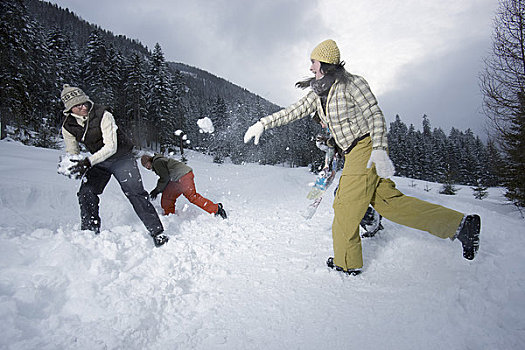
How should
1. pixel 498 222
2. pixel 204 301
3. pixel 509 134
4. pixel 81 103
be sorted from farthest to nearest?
pixel 509 134
pixel 498 222
pixel 81 103
pixel 204 301

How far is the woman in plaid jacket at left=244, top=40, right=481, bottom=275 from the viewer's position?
2277mm

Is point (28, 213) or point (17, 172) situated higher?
point (17, 172)

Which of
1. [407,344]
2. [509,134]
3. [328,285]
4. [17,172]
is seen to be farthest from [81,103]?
[509,134]

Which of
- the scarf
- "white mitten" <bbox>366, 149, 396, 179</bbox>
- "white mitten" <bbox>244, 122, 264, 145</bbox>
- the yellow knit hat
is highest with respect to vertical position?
the yellow knit hat

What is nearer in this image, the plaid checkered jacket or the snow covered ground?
the snow covered ground

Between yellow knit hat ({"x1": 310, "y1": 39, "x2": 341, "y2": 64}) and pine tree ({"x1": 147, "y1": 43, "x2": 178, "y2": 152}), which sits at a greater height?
pine tree ({"x1": 147, "y1": 43, "x2": 178, "y2": 152})

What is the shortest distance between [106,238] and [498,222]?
4.84 metres

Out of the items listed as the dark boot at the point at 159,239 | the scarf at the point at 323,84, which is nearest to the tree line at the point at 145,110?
the dark boot at the point at 159,239

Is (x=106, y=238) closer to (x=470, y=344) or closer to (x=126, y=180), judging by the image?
(x=126, y=180)

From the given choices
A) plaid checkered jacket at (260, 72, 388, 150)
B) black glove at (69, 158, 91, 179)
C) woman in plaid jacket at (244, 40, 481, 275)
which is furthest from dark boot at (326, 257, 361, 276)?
black glove at (69, 158, 91, 179)

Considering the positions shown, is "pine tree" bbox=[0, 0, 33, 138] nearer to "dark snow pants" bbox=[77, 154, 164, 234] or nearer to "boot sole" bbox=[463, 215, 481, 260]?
"dark snow pants" bbox=[77, 154, 164, 234]

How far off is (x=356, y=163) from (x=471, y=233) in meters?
1.11

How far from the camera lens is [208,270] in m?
2.48

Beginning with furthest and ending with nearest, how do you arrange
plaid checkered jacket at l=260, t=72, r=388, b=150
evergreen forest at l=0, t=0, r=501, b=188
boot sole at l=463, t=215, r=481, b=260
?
evergreen forest at l=0, t=0, r=501, b=188 → plaid checkered jacket at l=260, t=72, r=388, b=150 → boot sole at l=463, t=215, r=481, b=260
